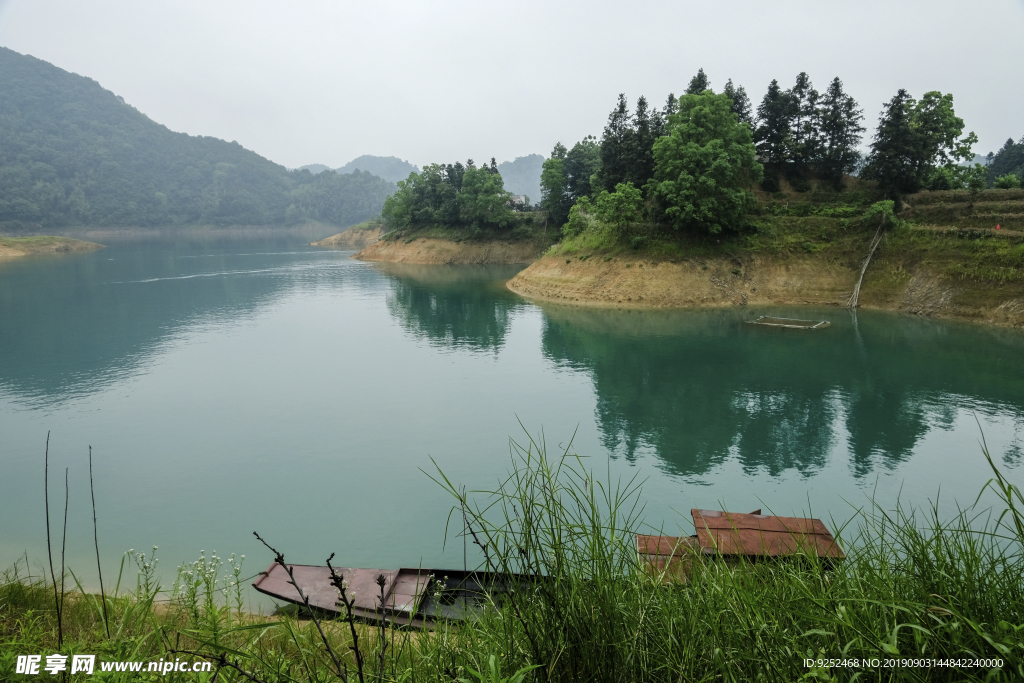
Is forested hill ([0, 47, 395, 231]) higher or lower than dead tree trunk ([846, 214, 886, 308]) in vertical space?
higher

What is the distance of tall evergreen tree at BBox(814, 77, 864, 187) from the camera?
4172 cm

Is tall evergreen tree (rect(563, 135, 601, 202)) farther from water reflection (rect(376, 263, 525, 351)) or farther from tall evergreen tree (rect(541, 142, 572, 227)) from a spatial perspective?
water reflection (rect(376, 263, 525, 351))

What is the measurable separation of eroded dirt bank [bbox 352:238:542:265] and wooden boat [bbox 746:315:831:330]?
1400 inches

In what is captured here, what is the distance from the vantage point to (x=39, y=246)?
81.2 meters

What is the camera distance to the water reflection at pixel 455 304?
29.2 m

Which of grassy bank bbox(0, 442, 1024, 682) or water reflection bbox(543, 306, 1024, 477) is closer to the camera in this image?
grassy bank bbox(0, 442, 1024, 682)

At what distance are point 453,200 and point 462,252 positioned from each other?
823cm

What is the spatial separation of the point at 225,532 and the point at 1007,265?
36279 mm

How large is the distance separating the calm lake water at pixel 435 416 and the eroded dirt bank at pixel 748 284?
203 cm

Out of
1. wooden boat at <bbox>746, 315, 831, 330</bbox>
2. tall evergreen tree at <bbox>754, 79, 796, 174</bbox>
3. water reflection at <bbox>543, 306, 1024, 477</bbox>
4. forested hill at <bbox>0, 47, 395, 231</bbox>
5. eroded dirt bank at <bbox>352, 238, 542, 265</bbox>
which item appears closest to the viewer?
water reflection at <bbox>543, 306, 1024, 477</bbox>

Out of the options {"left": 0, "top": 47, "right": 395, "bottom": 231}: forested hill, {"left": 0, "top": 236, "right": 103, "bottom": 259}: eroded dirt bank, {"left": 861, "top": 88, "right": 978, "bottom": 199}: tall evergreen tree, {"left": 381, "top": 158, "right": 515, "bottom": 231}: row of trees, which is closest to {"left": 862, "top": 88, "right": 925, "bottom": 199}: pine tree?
{"left": 861, "top": 88, "right": 978, "bottom": 199}: tall evergreen tree

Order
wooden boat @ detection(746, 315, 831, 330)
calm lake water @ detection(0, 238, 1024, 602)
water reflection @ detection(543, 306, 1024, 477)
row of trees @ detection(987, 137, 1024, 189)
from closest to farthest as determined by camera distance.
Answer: calm lake water @ detection(0, 238, 1024, 602)
water reflection @ detection(543, 306, 1024, 477)
wooden boat @ detection(746, 315, 831, 330)
row of trees @ detection(987, 137, 1024, 189)

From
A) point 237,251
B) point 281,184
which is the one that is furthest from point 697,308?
point 281,184

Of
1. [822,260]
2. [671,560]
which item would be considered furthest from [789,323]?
[671,560]
